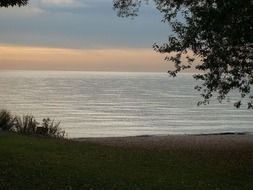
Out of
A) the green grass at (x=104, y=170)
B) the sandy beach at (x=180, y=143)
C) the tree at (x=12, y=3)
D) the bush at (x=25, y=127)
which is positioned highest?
the tree at (x=12, y=3)

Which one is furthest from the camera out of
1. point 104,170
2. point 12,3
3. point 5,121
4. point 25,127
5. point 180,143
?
point 180,143

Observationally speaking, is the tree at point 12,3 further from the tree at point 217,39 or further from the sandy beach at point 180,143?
the sandy beach at point 180,143

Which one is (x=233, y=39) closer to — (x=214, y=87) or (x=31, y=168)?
(x=31, y=168)

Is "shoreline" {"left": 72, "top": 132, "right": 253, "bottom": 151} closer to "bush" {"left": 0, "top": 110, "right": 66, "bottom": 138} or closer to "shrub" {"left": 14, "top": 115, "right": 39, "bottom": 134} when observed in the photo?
"bush" {"left": 0, "top": 110, "right": 66, "bottom": 138}

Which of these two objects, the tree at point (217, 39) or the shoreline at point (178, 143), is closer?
the tree at point (217, 39)

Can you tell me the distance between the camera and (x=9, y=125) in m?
25.5

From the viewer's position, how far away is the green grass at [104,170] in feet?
35.8

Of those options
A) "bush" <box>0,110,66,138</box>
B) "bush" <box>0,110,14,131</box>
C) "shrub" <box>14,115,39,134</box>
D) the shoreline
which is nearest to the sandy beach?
the shoreline

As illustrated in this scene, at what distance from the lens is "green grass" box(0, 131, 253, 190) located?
1090 centimetres

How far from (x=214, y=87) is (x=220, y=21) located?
22.5ft

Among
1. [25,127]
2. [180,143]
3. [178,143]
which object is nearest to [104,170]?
[25,127]

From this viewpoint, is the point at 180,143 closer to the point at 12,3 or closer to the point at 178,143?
the point at 178,143

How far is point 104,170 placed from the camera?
1273 centimetres

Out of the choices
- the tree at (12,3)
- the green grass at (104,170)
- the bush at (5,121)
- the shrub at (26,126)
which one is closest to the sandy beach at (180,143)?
the shrub at (26,126)
